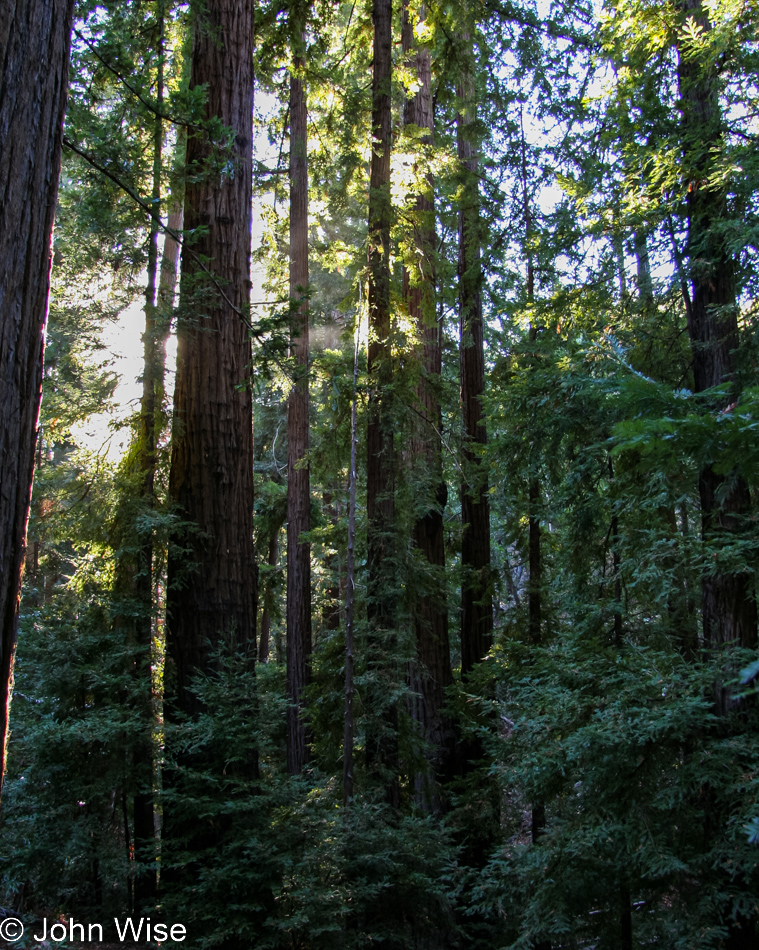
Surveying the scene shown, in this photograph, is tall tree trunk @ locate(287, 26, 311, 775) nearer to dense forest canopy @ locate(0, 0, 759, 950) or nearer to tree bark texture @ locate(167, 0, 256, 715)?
dense forest canopy @ locate(0, 0, 759, 950)

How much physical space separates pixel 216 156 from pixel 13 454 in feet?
11.9

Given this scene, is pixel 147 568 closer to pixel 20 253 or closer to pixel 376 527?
pixel 376 527

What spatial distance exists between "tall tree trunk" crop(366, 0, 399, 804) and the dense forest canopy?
0.04m

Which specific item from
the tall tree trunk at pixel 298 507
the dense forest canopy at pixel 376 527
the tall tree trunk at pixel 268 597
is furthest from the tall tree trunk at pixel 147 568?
the tall tree trunk at pixel 268 597

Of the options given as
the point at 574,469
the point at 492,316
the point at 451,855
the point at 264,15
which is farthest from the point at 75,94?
the point at 492,316

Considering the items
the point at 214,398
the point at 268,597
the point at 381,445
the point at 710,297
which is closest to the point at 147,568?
the point at 214,398

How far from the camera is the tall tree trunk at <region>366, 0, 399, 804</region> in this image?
6.10 metres

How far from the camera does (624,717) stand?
4969 millimetres

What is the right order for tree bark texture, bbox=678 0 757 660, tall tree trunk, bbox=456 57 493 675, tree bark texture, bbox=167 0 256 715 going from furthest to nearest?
tall tree trunk, bbox=456 57 493 675, tree bark texture, bbox=678 0 757 660, tree bark texture, bbox=167 0 256 715

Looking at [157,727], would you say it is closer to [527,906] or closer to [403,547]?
[403,547]

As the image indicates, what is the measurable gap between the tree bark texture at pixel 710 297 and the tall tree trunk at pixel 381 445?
297 cm

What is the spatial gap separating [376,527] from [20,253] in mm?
4640

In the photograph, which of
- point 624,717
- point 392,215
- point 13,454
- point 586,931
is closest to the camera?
point 13,454

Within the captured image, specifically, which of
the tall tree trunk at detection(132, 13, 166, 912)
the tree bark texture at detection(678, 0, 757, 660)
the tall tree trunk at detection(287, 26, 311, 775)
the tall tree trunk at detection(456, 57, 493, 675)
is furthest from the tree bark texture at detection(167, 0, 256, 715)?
the tall tree trunk at detection(287, 26, 311, 775)
